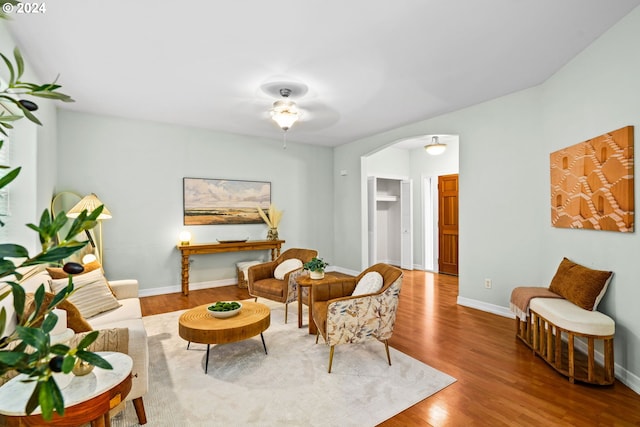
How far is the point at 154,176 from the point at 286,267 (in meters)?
2.68

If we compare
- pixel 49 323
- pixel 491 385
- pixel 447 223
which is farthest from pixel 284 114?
pixel 447 223

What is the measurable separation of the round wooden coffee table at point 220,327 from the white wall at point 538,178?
2879 millimetres

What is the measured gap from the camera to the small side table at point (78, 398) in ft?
4.15

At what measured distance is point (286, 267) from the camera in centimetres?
414

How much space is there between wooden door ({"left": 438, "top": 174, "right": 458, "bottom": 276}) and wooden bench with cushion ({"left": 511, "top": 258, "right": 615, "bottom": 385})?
134 inches

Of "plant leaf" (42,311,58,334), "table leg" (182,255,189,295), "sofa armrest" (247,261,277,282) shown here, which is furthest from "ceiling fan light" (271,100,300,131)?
"plant leaf" (42,311,58,334)

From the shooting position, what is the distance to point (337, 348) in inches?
121

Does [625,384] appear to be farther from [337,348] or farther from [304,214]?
[304,214]

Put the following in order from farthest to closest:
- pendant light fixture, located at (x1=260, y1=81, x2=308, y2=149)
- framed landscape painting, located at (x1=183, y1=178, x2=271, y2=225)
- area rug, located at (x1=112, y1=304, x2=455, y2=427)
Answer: framed landscape painting, located at (x1=183, y1=178, x2=271, y2=225)
pendant light fixture, located at (x1=260, y1=81, x2=308, y2=149)
area rug, located at (x1=112, y1=304, x2=455, y2=427)

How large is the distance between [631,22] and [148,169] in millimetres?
5673

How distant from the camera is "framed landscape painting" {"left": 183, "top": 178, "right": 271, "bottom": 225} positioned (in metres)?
5.39

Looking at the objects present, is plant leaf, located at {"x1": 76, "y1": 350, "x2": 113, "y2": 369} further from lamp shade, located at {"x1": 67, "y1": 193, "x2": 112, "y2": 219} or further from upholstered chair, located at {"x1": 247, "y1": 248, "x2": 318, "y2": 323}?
lamp shade, located at {"x1": 67, "y1": 193, "x2": 112, "y2": 219}

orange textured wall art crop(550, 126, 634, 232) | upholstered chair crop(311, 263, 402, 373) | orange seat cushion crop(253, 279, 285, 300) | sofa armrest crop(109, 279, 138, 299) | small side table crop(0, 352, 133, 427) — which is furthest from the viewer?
orange seat cushion crop(253, 279, 285, 300)

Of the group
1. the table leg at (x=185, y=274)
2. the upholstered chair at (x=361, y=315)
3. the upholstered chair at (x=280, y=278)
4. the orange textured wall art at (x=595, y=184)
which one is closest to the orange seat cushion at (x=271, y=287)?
the upholstered chair at (x=280, y=278)
